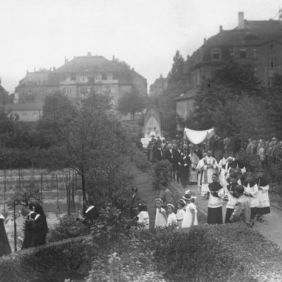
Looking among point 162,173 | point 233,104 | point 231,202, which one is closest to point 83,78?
point 233,104

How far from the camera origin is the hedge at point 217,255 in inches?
400

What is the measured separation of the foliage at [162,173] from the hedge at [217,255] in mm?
9942

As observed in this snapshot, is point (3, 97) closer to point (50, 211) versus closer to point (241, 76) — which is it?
point (241, 76)

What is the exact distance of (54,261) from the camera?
1209 cm

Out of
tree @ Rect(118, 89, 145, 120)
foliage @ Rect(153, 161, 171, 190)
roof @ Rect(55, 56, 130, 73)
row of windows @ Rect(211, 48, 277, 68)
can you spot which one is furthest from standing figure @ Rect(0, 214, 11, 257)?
roof @ Rect(55, 56, 130, 73)

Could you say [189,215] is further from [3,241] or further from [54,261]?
[3,241]

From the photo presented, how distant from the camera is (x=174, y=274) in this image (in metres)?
10.9

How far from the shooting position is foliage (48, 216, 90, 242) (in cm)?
1337

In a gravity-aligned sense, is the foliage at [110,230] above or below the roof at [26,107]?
below

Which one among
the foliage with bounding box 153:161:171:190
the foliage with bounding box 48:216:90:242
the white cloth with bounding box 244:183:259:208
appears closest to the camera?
the foliage with bounding box 48:216:90:242

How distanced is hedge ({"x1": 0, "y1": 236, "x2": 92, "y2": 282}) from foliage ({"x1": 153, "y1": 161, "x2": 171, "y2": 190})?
11.0m

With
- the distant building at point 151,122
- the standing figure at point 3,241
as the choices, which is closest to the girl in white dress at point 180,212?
the standing figure at point 3,241

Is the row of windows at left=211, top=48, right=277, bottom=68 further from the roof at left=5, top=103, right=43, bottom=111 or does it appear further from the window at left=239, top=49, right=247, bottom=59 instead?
the roof at left=5, top=103, right=43, bottom=111

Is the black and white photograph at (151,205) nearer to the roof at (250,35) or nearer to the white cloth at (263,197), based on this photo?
the white cloth at (263,197)
